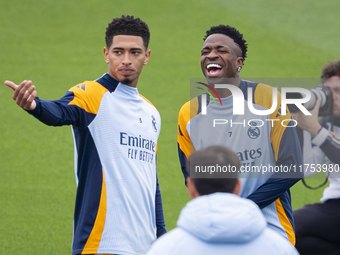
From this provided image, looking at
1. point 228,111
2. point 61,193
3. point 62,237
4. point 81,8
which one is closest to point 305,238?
point 228,111

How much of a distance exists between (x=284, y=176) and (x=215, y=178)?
100cm

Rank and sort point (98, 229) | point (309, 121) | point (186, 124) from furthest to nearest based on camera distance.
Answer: point (309, 121) < point (186, 124) < point (98, 229)

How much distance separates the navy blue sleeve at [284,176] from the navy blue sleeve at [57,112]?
115cm

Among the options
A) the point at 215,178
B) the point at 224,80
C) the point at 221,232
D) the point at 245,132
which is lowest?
the point at 221,232

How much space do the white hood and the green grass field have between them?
3.74 m

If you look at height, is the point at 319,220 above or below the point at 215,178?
below

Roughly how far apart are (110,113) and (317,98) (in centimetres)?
153

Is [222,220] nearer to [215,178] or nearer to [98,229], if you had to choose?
[215,178]

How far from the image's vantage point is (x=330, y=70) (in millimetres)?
4016

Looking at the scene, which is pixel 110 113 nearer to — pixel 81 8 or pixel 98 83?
pixel 98 83

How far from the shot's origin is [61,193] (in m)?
6.62

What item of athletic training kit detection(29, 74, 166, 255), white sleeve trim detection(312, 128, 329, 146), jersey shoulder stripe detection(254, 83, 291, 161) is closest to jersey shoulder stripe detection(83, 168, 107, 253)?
athletic training kit detection(29, 74, 166, 255)

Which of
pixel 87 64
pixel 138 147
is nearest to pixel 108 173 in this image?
pixel 138 147

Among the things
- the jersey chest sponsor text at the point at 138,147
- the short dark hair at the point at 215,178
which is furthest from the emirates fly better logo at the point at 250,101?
the short dark hair at the point at 215,178
